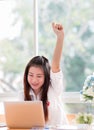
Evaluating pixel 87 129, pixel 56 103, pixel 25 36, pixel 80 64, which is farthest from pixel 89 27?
pixel 87 129

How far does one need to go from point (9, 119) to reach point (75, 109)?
1.60 metres

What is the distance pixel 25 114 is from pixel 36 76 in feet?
1.39

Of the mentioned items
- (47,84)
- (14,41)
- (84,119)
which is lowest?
(84,119)

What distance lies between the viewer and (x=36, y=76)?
2324 mm

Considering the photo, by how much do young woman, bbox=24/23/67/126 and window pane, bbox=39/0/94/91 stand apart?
1.20 meters

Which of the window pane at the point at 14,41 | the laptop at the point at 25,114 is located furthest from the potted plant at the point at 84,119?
the window pane at the point at 14,41

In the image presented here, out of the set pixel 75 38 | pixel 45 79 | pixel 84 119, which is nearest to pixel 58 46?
pixel 45 79

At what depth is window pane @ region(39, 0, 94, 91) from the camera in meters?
3.59

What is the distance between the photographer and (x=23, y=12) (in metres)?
3.64

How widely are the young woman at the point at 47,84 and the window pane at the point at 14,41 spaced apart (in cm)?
126

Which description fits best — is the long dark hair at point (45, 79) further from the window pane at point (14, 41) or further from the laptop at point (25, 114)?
the window pane at point (14, 41)

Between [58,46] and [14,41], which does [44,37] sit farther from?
[58,46]

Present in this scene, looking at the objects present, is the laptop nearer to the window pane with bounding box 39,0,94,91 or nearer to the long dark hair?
the long dark hair

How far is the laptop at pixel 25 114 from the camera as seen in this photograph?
1961 millimetres
